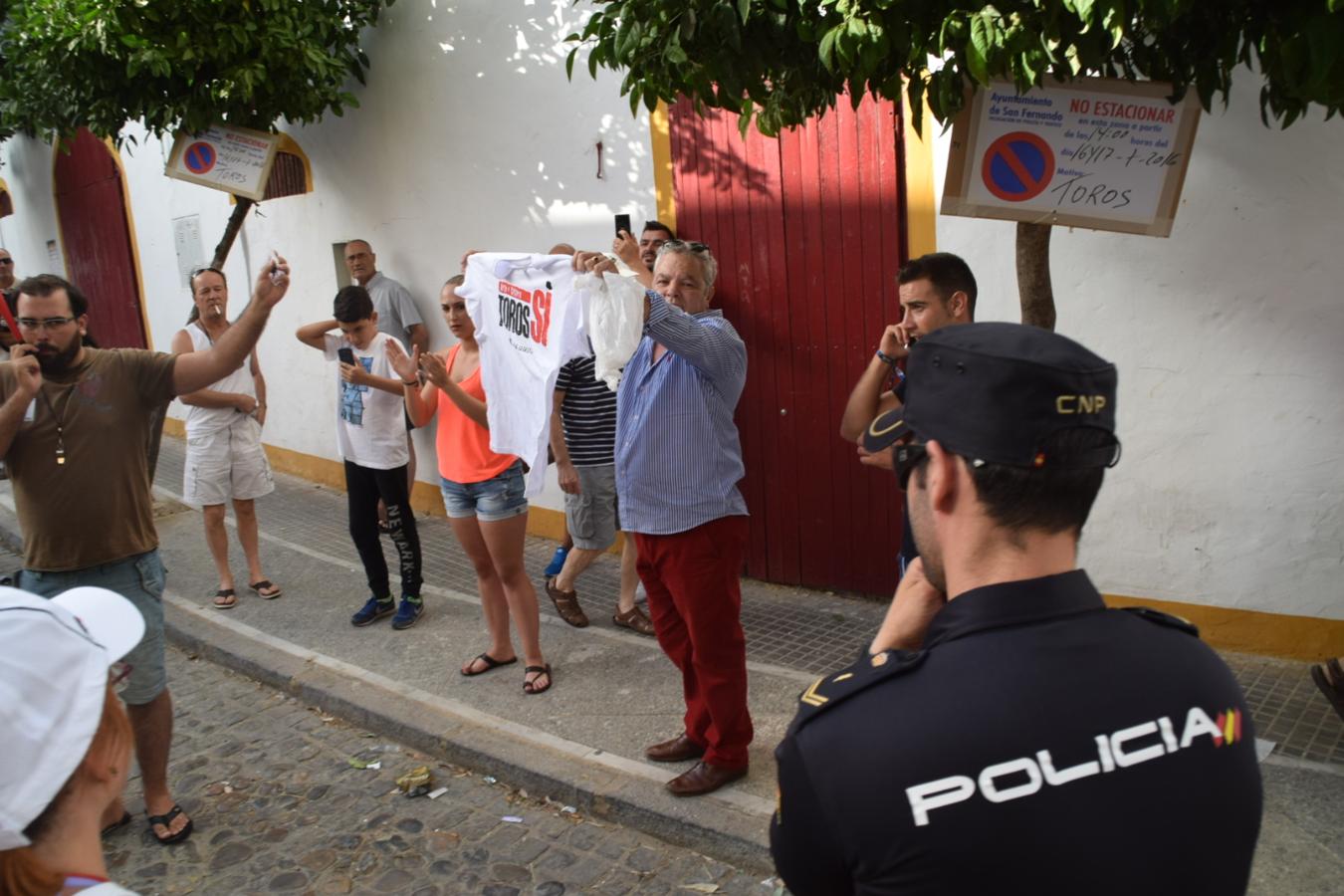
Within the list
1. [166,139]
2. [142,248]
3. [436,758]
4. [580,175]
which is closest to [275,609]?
[436,758]

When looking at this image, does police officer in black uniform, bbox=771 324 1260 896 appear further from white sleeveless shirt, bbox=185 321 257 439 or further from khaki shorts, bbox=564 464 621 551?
white sleeveless shirt, bbox=185 321 257 439

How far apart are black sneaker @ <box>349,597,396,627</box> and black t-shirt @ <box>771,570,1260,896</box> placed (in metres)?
5.22

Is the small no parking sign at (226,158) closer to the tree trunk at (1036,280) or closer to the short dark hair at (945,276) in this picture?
the short dark hair at (945,276)

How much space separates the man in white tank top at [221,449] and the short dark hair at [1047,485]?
5.99 metres

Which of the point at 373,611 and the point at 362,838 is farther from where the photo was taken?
the point at 373,611

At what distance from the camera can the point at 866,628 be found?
5691 mm

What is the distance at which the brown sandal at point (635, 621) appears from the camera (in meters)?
5.77

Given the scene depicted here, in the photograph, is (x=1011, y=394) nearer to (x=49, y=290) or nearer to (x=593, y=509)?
(x=49, y=290)

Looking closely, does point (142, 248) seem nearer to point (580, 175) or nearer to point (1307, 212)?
point (580, 175)

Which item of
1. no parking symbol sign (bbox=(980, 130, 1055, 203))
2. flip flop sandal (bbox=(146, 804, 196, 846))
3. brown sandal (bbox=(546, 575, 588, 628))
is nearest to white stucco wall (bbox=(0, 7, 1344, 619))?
no parking symbol sign (bbox=(980, 130, 1055, 203))

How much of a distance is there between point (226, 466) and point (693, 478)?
13.1 ft

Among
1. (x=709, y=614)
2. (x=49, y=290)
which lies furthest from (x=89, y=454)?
(x=709, y=614)

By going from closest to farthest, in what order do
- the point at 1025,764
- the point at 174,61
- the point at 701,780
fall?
the point at 1025,764 < the point at 701,780 < the point at 174,61

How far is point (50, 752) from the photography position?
1329mm
